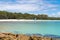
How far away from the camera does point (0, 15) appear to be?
51.1ft

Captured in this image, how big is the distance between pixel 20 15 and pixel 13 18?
125 cm

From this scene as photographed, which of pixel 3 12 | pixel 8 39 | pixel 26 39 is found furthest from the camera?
pixel 3 12

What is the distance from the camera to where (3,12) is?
16.4 m

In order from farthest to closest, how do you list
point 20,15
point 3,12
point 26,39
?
1. point 3,12
2. point 20,15
3. point 26,39

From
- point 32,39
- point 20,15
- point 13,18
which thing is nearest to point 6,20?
point 13,18

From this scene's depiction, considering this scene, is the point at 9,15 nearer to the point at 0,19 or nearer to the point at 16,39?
the point at 0,19

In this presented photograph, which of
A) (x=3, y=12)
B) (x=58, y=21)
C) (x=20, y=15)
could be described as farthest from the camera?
(x=58, y=21)

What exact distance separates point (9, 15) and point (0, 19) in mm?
761

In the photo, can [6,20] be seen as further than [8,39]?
Yes

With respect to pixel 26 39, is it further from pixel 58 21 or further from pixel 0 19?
pixel 58 21

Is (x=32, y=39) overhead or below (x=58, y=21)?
overhead

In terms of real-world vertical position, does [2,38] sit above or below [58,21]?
above

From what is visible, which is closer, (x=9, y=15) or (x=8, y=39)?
(x=8, y=39)

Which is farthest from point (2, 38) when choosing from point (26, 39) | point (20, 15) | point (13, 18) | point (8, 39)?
point (13, 18)
